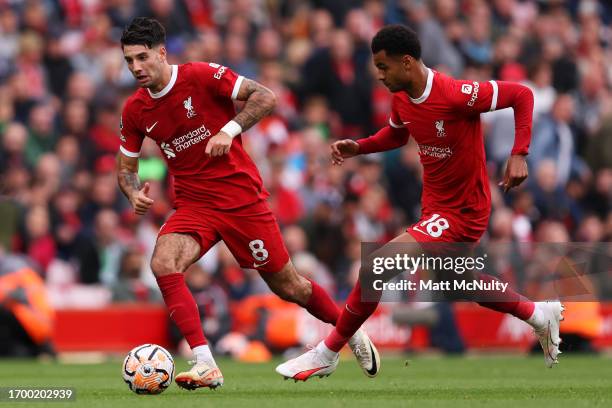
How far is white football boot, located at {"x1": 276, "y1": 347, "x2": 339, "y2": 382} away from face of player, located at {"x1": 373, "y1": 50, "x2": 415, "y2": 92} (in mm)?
2123

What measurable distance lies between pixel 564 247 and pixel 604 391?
15.3 ft

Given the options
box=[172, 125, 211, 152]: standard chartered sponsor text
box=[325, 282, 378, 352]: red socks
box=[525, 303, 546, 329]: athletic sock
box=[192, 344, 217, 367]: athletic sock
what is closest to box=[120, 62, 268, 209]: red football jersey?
box=[172, 125, 211, 152]: standard chartered sponsor text

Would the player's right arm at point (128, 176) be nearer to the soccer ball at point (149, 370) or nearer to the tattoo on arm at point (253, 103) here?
the tattoo on arm at point (253, 103)

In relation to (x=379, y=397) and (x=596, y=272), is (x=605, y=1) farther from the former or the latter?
(x=379, y=397)

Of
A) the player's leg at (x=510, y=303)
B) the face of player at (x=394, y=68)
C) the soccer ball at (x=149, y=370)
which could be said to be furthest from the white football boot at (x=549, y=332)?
the soccer ball at (x=149, y=370)

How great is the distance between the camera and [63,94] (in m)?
19.6

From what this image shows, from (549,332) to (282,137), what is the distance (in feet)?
29.0

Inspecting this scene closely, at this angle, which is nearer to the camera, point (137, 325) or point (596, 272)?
point (596, 272)

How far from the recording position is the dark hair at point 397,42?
1088 cm

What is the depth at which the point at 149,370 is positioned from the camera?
10680mm

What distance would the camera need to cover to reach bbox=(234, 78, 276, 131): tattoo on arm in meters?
11.0

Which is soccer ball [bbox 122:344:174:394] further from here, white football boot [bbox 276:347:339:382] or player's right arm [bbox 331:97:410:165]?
player's right arm [bbox 331:97:410:165]

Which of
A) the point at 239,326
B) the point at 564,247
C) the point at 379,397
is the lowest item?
the point at 239,326

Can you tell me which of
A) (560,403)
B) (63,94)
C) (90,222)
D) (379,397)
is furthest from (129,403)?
(63,94)
